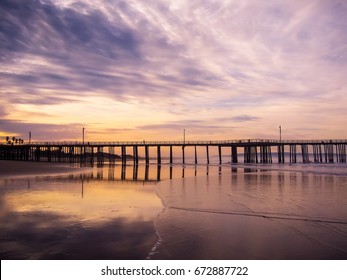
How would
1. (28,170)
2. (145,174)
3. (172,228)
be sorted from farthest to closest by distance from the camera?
(28,170)
(145,174)
(172,228)

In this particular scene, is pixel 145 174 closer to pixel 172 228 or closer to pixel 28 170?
pixel 28 170

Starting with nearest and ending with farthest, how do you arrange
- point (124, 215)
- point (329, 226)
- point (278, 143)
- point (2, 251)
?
point (2, 251)
point (329, 226)
point (124, 215)
point (278, 143)

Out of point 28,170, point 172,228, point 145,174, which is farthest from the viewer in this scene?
point 28,170

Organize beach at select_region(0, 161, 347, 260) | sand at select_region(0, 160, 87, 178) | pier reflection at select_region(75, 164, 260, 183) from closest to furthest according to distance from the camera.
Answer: beach at select_region(0, 161, 347, 260)
pier reflection at select_region(75, 164, 260, 183)
sand at select_region(0, 160, 87, 178)

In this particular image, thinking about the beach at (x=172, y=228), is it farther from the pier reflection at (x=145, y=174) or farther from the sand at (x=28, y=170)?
the sand at (x=28, y=170)

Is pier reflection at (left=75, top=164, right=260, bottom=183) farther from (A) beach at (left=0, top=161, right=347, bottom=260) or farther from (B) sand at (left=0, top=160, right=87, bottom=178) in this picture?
(A) beach at (left=0, top=161, right=347, bottom=260)

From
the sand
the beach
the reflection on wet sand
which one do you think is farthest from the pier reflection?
the reflection on wet sand

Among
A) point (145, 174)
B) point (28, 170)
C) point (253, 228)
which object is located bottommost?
point (253, 228)

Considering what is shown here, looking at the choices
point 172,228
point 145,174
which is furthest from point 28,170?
point 172,228
